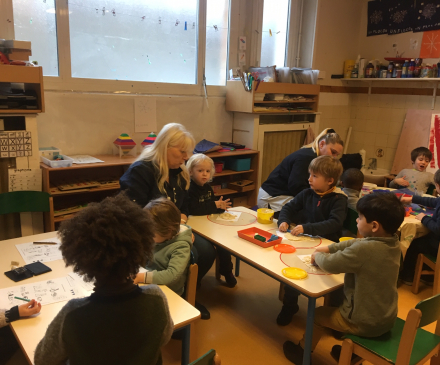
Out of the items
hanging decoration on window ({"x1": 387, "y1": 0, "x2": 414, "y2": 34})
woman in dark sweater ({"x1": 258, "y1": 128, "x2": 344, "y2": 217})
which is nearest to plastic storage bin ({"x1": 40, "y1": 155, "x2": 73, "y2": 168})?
woman in dark sweater ({"x1": 258, "y1": 128, "x2": 344, "y2": 217})

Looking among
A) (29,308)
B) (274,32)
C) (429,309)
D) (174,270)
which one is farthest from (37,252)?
(274,32)

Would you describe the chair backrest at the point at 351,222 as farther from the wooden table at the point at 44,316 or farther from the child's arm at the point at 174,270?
the wooden table at the point at 44,316

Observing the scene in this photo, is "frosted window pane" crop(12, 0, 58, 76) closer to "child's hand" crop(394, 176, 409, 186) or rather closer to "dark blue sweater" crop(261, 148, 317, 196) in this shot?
"dark blue sweater" crop(261, 148, 317, 196)

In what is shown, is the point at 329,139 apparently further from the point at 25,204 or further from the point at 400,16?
the point at 400,16

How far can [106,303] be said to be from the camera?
3.23ft

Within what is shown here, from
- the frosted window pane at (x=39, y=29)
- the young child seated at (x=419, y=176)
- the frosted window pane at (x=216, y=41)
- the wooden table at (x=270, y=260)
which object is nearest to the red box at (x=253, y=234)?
the wooden table at (x=270, y=260)

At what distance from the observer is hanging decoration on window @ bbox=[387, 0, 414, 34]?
442 cm

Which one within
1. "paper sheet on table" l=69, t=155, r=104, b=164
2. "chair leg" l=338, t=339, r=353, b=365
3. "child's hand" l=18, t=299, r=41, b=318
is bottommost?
"chair leg" l=338, t=339, r=353, b=365

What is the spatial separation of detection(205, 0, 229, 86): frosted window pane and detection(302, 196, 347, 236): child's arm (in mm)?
2276

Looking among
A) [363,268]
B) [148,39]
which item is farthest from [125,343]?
[148,39]

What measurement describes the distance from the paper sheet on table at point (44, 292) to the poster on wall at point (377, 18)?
4.74 m

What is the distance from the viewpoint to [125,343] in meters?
1.00

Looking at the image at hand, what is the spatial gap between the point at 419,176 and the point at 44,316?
3.43 metres

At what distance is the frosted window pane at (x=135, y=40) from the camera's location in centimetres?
321
